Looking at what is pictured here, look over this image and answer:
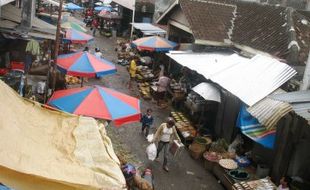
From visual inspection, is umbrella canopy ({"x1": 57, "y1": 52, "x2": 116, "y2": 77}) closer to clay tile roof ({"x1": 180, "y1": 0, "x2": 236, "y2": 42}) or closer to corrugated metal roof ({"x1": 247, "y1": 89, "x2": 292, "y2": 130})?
clay tile roof ({"x1": 180, "y1": 0, "x2": 236, "y2": 42})

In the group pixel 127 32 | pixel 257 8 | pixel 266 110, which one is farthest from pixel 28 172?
pixel 127 32

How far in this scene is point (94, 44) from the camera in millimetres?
28906

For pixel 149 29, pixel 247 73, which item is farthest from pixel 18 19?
pixel 149 29

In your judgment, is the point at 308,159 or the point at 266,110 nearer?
the point at 266,110

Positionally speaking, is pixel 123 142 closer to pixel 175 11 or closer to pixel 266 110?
pixel 266 110

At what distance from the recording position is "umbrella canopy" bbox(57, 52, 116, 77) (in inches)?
501

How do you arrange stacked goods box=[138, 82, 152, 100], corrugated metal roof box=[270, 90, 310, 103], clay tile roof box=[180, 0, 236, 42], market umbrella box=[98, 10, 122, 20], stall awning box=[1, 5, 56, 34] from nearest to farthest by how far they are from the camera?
corrugated metal roof box=[270, 90, 310, 103] < stall awning box=[1, 5, 56, 34] < clay tile roof box=[180, 0, 236, 42] < stacked goods box=[138, 82, 152, 100] < market umbrella box=[98, 10, 122, 20]

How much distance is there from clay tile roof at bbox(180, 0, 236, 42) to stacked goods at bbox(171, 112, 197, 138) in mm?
3384

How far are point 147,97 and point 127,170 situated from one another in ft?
29.9

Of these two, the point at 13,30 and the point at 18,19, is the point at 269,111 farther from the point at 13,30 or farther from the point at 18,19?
the point at 18,19

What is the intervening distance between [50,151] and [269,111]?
18.8 feet

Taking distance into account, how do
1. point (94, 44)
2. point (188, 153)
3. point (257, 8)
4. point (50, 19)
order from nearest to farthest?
1. point (188, 153)
2. point (257, 8)
3. point (50, 19)
4. point (94, 44)

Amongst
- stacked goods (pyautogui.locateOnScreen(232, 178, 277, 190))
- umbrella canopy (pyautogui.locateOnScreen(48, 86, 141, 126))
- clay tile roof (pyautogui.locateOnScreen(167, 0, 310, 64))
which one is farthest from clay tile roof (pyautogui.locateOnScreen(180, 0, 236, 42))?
stacked goods (pyautogui.locateOnScreen(232, 178, 277, 190))

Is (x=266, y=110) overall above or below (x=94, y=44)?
above
